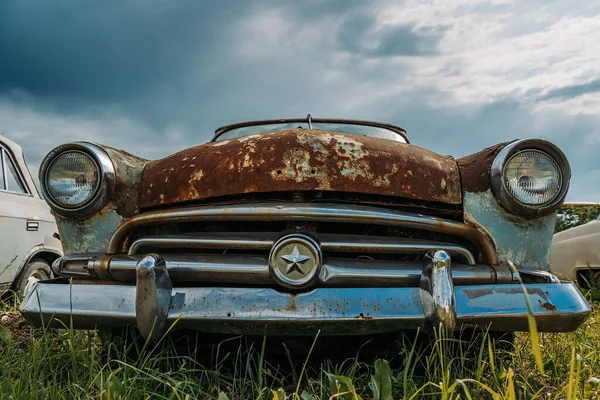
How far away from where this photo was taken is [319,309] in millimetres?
1547

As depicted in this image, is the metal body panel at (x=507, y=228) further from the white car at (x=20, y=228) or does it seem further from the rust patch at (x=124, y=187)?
the white car at (x=20, y=228)

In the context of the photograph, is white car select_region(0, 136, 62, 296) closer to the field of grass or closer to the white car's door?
the white car's door

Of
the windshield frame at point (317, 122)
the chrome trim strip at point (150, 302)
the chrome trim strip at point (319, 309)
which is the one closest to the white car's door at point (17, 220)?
the windshield frame at point (317, 122)

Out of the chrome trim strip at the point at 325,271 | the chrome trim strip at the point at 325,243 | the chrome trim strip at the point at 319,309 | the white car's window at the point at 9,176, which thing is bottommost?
the chrome trim strip at the point at 319,309

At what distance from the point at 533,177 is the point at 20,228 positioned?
355cm

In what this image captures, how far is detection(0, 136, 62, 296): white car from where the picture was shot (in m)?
3.55

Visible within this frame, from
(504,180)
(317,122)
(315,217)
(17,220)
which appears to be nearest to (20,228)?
(17,220)

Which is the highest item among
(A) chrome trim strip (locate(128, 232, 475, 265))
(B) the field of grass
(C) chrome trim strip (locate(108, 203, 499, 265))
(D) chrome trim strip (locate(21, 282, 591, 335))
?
(C) chrome trim strip (locate(108, 203, 499, 265))

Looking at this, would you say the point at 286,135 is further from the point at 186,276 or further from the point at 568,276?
the point at 568,276

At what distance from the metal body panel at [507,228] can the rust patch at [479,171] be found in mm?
26

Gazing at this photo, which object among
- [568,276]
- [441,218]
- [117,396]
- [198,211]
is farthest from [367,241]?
[568,276]

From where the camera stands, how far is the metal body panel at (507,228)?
187 centimetres

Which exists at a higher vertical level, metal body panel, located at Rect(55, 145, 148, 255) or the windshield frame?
the windshield frame

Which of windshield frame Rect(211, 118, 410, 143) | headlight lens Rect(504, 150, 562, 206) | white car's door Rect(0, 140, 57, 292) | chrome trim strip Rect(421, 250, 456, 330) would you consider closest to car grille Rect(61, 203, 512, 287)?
chrome trim strip Rect(421, 250, 456, 330)
